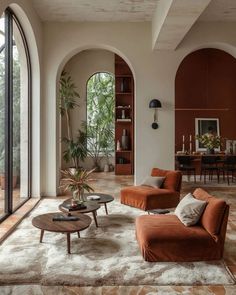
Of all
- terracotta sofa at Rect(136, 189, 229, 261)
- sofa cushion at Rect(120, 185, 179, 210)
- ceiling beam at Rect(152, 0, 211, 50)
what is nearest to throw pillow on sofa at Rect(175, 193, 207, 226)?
terracotta sofa at Rect(136, 189, 229, 261)

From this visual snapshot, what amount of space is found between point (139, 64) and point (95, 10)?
1436mm

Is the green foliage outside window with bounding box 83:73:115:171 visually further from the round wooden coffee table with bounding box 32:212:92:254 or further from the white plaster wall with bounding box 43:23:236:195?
the round wooden coffee table with bounding box 32:212:92:254

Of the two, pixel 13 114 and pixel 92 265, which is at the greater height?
pixel 13 114

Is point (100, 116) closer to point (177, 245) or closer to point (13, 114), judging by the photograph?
point (13, 114)

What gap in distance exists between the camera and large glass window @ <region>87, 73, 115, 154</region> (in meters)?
11.3

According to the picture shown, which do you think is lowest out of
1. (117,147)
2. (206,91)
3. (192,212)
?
(192,212)

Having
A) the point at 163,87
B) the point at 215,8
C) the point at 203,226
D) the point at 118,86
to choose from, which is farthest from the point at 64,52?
the point at 203,226

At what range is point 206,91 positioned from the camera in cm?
1064

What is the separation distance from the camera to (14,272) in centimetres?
328

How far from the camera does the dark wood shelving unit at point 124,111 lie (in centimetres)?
1073

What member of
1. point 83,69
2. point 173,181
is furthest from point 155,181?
point 83,69

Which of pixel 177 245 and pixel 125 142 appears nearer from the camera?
pixel 177 245

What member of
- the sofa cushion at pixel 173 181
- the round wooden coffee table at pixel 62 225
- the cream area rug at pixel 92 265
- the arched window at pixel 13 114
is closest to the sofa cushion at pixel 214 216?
the cream area rug at pixel 92 265

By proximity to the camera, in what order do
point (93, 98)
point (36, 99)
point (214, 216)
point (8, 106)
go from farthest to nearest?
point (93, 98) < point (36, 99) < point (8, 106) < point (214, 216)
